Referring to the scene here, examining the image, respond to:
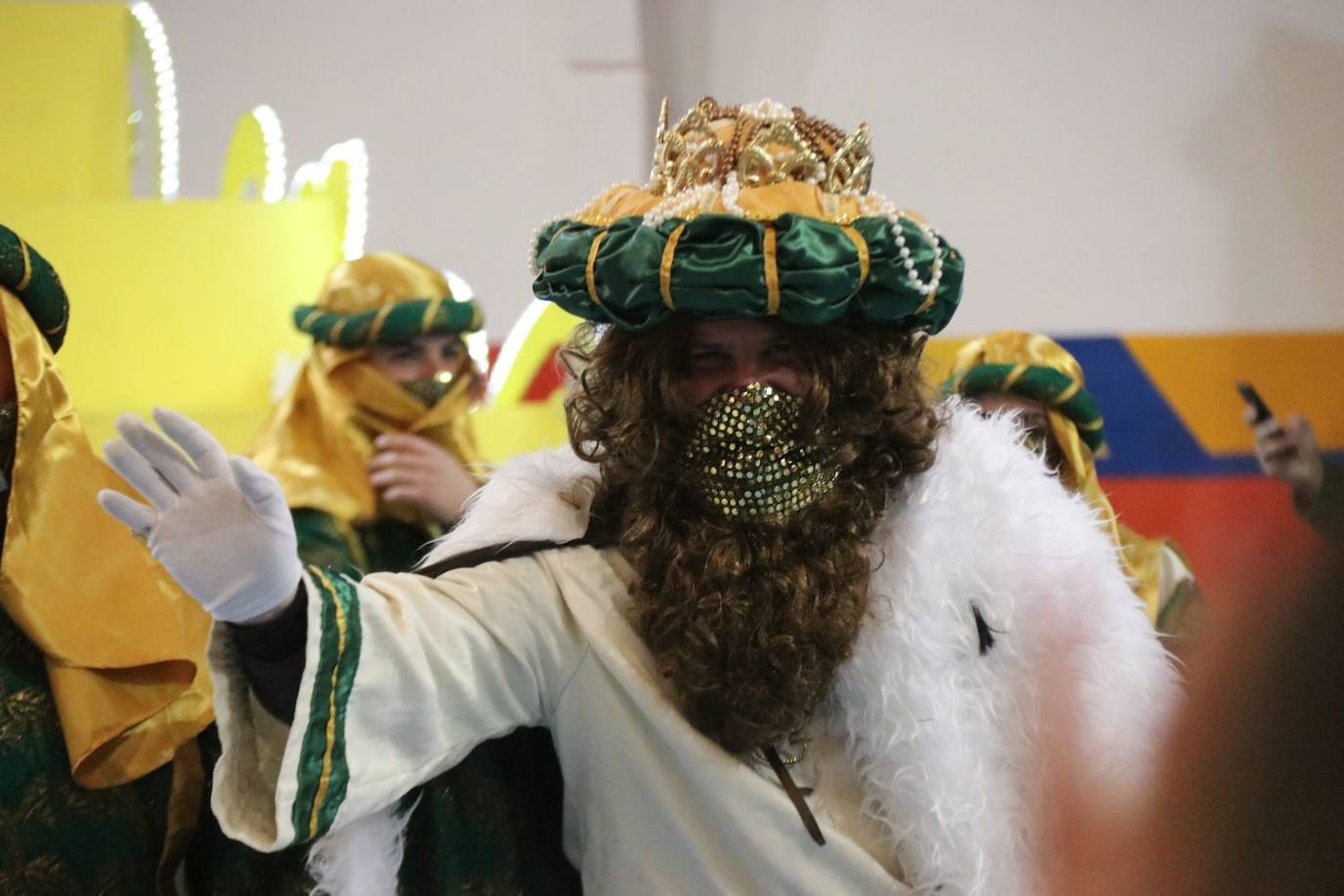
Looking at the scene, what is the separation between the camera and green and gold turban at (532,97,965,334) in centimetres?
144

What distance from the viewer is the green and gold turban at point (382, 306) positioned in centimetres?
246

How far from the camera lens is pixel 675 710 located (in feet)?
4.85

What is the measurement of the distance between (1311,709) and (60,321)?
155 centimetres

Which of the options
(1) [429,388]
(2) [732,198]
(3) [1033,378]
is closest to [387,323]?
(1) [429,388]

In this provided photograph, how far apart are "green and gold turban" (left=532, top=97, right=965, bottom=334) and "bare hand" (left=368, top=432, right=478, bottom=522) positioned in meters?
0.88

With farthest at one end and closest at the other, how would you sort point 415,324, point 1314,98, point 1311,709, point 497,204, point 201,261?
point 497,204, point 1314,98, point 201,261, point 415,324, point 1311,709

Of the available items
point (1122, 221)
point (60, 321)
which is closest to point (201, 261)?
point (60, 321)

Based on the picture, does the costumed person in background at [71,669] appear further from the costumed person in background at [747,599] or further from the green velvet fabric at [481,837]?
the costumed person in background at [747,599]

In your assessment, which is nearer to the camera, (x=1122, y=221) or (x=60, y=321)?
(x=60, y=321)

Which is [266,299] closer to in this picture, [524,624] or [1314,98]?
[524,624]

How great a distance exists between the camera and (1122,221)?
379 centimetres

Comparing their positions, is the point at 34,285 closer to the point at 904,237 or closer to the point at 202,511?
the point at 202,511

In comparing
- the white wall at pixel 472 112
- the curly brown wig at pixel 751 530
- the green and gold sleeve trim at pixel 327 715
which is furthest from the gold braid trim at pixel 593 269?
the white wall at pixel 472 112

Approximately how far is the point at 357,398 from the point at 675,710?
1225 millimetres
